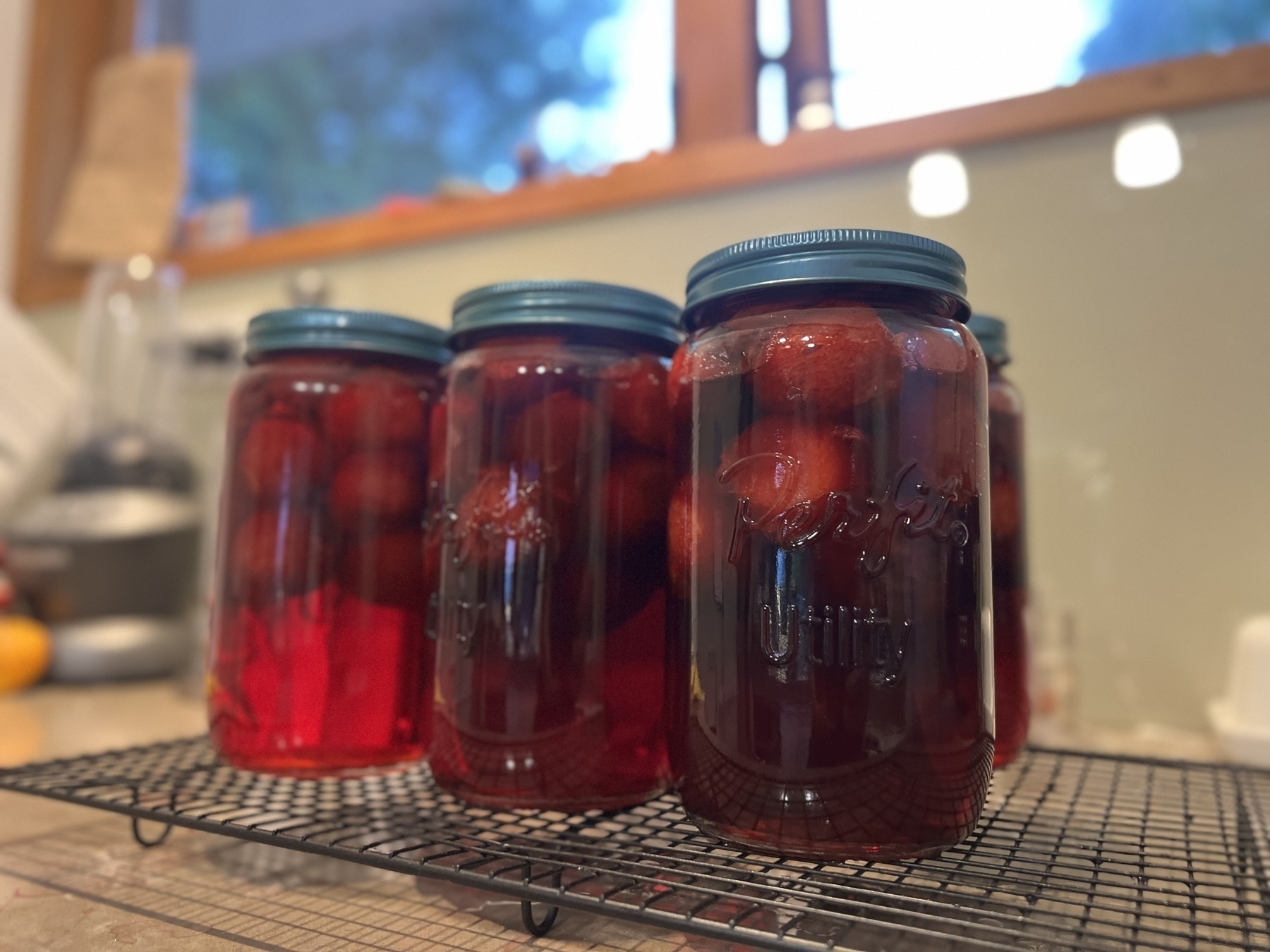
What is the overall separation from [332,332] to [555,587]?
8.7 inches

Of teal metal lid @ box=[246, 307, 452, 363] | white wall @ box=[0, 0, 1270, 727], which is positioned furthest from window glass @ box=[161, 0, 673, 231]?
teal metal lid @ box=[246, 307, 452, 363]

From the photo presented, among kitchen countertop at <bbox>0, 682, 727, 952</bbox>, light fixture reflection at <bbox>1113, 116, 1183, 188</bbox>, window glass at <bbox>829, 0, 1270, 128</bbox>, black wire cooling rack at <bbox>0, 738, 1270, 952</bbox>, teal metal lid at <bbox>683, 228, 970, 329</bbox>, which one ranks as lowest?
kitchen countertop at <bbox>0, 682, 727, 952</bbox>

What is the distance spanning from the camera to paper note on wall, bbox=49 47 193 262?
147 cm

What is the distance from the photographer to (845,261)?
0.42 m

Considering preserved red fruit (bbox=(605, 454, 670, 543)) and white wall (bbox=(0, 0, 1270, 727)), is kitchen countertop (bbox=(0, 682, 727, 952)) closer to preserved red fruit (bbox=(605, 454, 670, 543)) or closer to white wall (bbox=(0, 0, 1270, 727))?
preserved red fruit (bbox=(605, 454, 670, 543))

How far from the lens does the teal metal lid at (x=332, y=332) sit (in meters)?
0.57

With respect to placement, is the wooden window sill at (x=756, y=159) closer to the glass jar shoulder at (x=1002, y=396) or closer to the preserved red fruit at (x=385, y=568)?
the glass jar shoulder at (x=1002, y=396)

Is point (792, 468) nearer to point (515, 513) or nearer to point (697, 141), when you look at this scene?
point (515, 513)

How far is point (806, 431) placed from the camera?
418mm

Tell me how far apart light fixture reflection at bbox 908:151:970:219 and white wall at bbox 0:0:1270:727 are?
0.03 feet

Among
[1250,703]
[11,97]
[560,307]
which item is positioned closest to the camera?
[560,307]

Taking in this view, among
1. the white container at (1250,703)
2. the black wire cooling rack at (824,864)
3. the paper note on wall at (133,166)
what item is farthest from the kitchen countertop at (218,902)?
the paper note on wall at (133,166)

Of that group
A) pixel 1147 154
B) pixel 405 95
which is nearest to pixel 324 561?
pixel 1147 154

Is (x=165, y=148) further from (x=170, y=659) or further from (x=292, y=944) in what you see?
(x=292, y=944)
